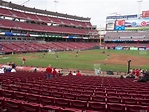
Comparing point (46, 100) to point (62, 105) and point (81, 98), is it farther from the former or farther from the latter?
point (81, 98)

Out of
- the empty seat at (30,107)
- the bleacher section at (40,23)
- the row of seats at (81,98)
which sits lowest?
the row of seats at (81,98)

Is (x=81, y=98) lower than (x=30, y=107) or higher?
lower

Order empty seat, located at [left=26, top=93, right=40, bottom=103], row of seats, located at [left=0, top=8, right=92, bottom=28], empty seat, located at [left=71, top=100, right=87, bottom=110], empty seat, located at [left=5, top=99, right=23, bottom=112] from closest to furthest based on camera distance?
empty seat, located at [left=5, top=99, right=23, bottom=112]
empty seat, located at [left=71, top=100, right=87, bottom=110]
empty seat, located at [left=26, top=93, right=40, bottom=103]
row of seats, located at [left=0, top=8, right=92, bottom=28]

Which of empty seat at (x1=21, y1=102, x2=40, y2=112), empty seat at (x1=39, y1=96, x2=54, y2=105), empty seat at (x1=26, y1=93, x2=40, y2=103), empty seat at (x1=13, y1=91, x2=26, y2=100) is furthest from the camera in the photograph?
empty seat at (x1=13, y1=91, x2=26, y2=100)

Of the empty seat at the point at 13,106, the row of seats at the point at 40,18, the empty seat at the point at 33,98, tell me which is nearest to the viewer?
the empty seat at the point at 13,106

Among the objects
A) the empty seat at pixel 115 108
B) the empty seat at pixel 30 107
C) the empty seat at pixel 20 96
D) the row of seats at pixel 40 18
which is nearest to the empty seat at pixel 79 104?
the empty seat at pixel 115 108

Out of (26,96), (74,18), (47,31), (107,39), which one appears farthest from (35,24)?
(26,96)

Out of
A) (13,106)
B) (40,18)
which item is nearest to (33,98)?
(13,106)

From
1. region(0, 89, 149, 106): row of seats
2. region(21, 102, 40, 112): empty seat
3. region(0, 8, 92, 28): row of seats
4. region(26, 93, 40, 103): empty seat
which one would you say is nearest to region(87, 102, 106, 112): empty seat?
region(0, 89, 149, 106): row of seats

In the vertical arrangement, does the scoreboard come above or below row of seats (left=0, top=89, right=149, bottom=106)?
above

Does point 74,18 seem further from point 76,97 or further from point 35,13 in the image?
point 76,97

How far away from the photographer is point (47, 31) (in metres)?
93.8

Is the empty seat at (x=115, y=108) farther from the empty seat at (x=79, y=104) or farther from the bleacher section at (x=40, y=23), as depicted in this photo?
the bleacher section at (x=40, y=23)

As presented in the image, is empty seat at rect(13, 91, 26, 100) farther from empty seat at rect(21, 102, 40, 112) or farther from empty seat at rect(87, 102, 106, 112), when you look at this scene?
empty seat at rect(87, 102, 106, 112)
